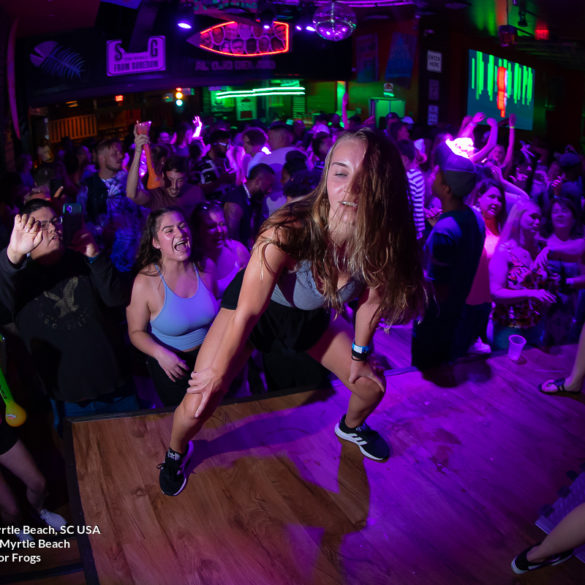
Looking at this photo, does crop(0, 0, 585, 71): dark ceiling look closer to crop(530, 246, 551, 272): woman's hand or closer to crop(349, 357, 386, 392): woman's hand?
crop(530, 246, 551, 272): woman's hand

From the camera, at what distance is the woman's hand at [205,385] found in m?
2.02

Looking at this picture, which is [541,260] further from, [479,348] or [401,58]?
[401,58]

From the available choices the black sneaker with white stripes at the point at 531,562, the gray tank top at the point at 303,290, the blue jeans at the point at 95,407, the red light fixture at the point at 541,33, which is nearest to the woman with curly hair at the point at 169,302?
the blue jeans at the point at 95,407

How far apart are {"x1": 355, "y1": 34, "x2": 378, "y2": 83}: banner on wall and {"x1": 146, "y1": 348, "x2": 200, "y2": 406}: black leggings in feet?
35.3

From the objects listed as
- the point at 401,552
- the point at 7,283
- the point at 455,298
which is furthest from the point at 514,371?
the point at 7,283

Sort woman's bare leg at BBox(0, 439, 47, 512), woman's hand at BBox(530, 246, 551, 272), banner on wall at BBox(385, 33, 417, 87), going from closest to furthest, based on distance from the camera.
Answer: woman's bare leg at BBox(0, 439, 47, 512) < woman's hand at BBox(530, 246, 551, 272) < banner on wall at BBox(385, 33, 417, 87)

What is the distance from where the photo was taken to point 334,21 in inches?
217

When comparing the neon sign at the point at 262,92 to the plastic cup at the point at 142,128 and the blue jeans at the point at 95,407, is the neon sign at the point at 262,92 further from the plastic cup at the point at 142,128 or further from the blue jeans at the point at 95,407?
the blue jeans at the point at 95,407

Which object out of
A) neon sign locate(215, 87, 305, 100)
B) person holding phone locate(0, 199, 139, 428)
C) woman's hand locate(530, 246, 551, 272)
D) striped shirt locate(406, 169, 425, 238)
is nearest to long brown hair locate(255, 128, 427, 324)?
person holding phone locate(0, 199, 139, 428)

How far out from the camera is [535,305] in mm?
3357

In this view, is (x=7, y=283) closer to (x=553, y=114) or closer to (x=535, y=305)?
(x=535, y=305)

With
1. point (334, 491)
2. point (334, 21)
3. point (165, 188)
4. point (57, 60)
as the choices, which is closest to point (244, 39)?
point (57, 60)

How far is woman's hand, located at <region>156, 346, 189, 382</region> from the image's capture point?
2529mm

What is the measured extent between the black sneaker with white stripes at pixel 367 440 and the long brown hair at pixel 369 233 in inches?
28.0
